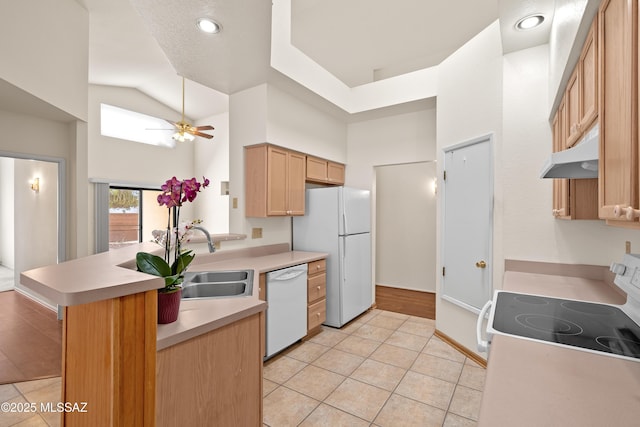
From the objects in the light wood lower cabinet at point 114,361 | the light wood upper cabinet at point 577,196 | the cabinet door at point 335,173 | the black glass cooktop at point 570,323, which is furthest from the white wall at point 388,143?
the light wood lower cabinet at point 114,361

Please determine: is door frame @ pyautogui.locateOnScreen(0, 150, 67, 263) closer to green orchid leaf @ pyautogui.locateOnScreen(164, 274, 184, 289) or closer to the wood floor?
the wood floor

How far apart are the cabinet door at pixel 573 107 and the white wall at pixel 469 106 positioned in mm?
841

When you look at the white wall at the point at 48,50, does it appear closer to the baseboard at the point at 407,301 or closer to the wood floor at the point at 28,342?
the wood floor at the point at 28,342

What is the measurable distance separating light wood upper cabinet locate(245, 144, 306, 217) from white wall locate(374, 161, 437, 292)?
194 centimetres

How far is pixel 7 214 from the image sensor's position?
550 centimetres

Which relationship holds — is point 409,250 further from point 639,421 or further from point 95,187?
point 95,187

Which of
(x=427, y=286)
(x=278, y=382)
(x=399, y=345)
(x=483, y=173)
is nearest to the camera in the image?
(x=278, y=382)

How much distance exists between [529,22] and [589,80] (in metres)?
1.11

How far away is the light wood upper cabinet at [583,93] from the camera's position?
1181mm

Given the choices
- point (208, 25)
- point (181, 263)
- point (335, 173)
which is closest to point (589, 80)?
point (181, 263)

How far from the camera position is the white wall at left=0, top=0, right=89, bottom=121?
7.58 feet

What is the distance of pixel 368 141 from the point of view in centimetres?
430

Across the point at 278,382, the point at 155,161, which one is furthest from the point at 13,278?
the point at 278,382

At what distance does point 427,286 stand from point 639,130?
4627mm
